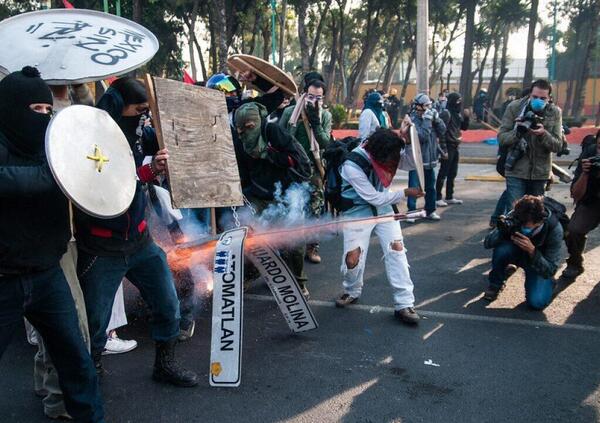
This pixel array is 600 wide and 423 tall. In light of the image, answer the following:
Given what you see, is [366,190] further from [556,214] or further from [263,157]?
[556,214]

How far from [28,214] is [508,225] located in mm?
3797

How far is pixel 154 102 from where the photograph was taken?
3250 mm

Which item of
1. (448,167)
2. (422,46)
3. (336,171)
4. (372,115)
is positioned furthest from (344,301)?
(422,46)

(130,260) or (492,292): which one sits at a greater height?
(130,260)

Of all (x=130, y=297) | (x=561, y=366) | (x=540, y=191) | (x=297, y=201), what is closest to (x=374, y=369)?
(x=561, y=366)

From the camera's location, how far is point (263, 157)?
15.2 ft

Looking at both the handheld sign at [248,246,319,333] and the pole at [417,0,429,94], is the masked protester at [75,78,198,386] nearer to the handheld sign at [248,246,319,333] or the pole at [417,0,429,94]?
the handheld sign at [248,246,319,333]

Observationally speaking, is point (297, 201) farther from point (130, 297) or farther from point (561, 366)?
point (561, 366)

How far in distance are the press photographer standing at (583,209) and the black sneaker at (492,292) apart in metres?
0.95

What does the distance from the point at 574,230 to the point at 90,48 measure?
4511 mm

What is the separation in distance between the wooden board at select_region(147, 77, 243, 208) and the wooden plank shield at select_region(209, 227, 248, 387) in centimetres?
34

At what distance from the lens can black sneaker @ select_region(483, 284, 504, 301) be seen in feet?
16.6

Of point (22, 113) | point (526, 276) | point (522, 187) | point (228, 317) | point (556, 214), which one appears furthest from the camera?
point (522, 187)

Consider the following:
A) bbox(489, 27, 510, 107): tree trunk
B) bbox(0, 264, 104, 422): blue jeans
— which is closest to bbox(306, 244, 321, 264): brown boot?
bbox(0, 264, 104, 422): blue jeans
